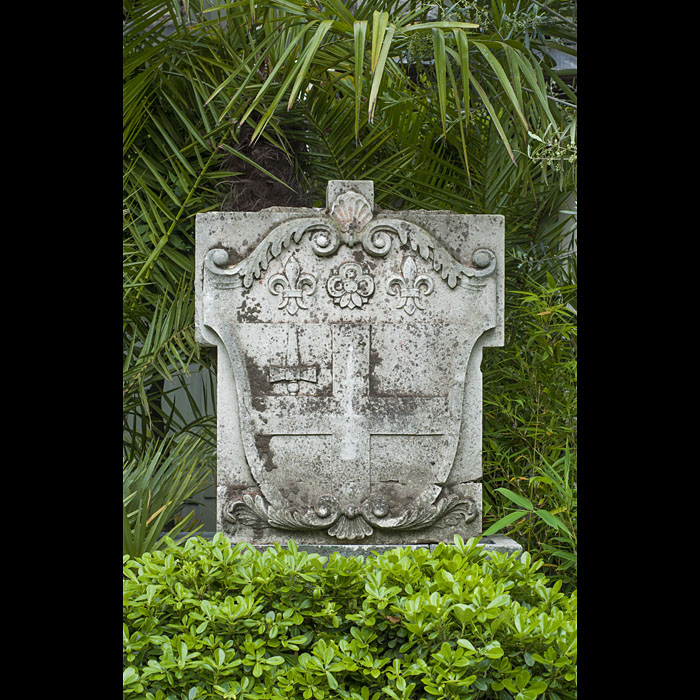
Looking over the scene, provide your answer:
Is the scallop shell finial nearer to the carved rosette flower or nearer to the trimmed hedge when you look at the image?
the carved rosette flower

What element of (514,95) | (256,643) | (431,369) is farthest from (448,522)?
(514,95)

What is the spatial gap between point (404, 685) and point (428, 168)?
2.72 metres

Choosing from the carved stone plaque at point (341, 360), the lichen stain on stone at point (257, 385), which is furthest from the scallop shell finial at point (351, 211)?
the lichen stain on stone at point (257, 385)

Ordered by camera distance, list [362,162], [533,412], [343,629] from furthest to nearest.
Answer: [362,162], [533,412], [343,629]

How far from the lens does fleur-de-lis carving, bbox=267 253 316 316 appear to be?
2.81m

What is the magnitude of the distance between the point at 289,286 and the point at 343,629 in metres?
1.27

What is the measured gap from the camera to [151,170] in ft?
12.1

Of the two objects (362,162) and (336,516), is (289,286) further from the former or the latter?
(362,162)

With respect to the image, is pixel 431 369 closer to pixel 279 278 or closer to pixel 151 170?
pixel 279 278

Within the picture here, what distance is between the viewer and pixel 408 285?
9.27 feet

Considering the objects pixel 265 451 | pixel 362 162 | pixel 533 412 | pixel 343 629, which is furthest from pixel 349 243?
pixel 343 629

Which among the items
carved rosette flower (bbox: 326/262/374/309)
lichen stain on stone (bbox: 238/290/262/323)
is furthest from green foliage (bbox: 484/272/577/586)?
lichen stain on stone (bbox: 238/290/262/323)

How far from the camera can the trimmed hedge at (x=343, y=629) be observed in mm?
1727

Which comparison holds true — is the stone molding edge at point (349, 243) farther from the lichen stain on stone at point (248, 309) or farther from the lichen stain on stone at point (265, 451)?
the lichen stain on stone at point (265, 451)
